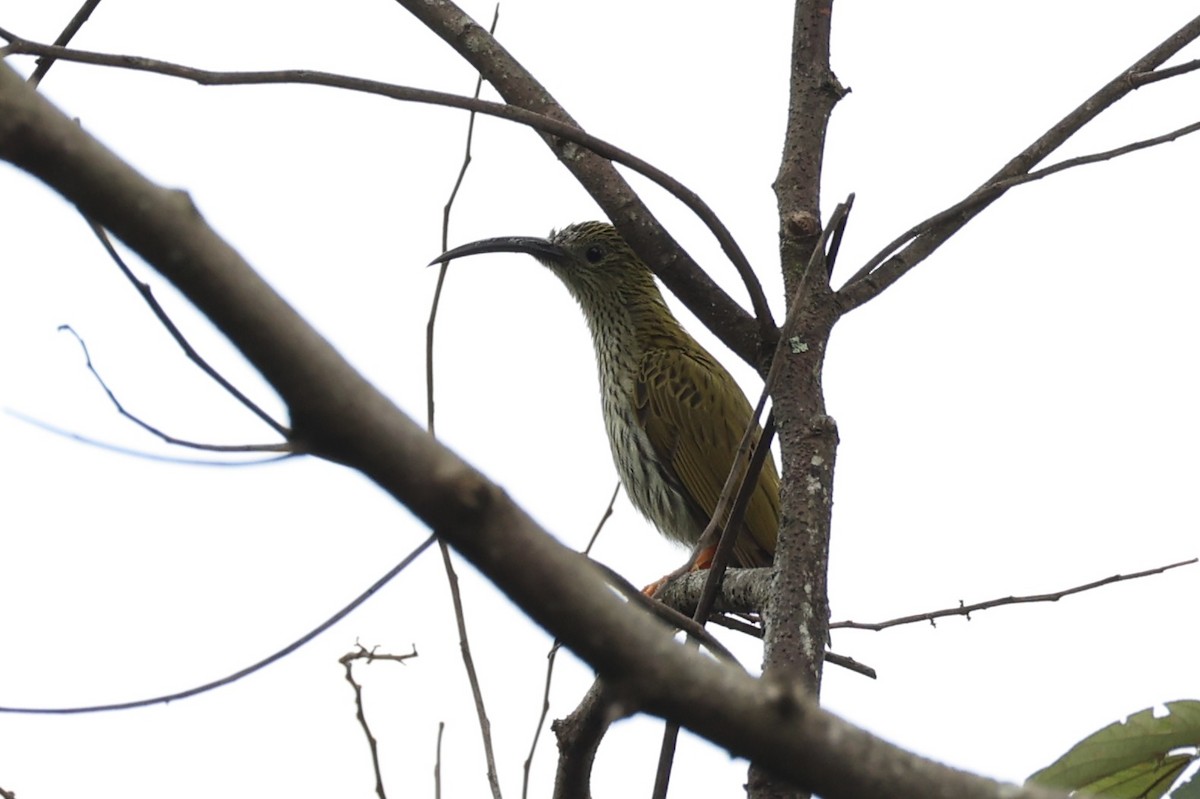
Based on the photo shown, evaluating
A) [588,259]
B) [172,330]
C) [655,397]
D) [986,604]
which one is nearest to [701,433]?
[655,397]

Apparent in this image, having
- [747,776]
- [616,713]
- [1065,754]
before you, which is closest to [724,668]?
[616,713]

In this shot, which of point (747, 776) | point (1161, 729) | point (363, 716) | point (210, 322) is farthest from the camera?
point (363, 716)

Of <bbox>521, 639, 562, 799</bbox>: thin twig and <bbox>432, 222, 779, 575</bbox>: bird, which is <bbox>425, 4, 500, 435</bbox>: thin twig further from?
<bbox>432, 222, 779, 575</bbox>: bird

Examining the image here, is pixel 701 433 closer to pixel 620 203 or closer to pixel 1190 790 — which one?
pixel 620 203

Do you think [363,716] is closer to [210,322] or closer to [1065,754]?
[1065,754]

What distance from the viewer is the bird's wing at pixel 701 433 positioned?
5523 mm

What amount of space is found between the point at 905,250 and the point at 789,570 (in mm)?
778

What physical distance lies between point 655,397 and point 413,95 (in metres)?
3.76

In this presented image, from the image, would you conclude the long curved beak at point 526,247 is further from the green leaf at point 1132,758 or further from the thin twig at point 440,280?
the green leaf at point 1132,758

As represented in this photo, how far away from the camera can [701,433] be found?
582 cm

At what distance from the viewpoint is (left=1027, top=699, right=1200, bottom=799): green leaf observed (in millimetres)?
1984

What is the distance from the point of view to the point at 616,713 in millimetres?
1032

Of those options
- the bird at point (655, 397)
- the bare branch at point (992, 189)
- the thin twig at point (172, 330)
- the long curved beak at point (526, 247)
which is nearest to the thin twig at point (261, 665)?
the thin twig at point (172, 330)

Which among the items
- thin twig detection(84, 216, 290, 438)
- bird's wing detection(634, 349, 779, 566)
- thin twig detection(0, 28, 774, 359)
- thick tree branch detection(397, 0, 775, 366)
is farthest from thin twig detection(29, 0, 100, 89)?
bird's wing detection(634, 349, 779, 566)
